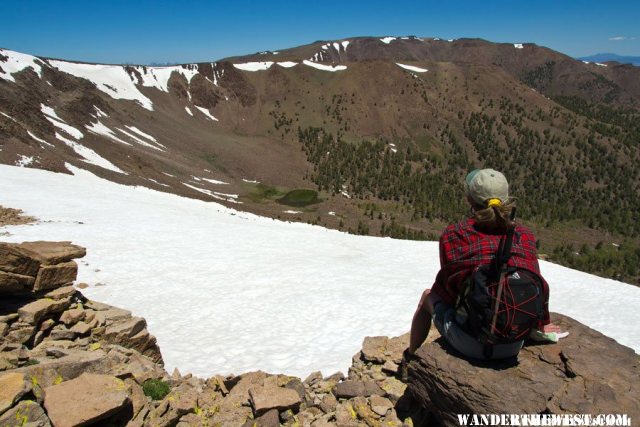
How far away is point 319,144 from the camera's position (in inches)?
4117

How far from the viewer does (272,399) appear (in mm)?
7297

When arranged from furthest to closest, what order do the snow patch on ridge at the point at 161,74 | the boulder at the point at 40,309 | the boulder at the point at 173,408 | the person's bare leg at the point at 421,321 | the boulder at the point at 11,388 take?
the snow patch on ridge at the point at 161,74 → the boulder at the point at 40,309 → the boulder at the point at 173,408 → the person's bare leg at the point at 421,321 → the boulder at the point at 11,388

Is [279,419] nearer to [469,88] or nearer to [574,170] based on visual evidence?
[574,170]

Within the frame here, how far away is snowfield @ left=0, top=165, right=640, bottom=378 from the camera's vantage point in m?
12.4

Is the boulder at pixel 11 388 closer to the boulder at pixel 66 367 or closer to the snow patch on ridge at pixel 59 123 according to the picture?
the boulder at pixel 66 367

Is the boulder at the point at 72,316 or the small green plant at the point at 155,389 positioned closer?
the small green plant at the point at 155,389

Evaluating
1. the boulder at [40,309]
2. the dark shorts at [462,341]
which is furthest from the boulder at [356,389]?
the boulder at [40,309]

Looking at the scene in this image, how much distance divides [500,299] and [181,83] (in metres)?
116

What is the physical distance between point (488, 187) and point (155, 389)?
6613mm

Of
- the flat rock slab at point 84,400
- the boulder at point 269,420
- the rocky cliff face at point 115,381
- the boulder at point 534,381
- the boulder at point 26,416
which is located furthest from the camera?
the boulder at point 269,420

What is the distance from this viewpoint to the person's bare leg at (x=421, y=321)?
→ 6.32 metres

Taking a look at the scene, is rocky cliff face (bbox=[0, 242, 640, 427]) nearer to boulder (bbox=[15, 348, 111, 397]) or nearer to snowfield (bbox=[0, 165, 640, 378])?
boulder (bbox=[15, 348, 111, 397])

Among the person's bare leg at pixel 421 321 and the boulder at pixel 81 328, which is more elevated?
the person's bare leg at pixel 421 321

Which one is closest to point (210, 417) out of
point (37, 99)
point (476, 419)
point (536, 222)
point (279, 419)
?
point (279, 419)
